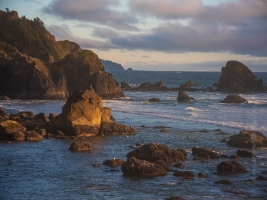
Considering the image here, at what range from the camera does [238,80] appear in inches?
5212

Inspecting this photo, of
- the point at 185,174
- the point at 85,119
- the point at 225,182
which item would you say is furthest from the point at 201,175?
the point at 85,119

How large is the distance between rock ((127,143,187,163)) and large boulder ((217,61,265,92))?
104748 millimetres

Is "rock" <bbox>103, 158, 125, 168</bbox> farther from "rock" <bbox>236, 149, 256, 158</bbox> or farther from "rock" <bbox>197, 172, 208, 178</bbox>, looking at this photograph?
"rock" <bbox>236, 149, 256, 158</bbox>

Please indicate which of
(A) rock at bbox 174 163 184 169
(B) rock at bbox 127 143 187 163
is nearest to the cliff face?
(B) rock at bbox 127 143 187 163

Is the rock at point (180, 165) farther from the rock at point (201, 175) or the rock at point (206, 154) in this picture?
the rock at point (206, 154)

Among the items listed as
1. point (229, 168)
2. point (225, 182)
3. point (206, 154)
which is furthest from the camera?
point (206, 154)

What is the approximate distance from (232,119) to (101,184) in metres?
35.7

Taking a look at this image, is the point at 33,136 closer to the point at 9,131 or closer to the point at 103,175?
the point at 9,131

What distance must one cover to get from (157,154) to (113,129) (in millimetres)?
13615

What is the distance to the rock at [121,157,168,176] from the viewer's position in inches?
963

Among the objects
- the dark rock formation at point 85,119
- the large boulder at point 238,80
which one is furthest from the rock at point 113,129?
the large boulder at point 238,80

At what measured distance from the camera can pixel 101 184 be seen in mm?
22578

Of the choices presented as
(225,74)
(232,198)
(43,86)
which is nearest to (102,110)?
(232,198)

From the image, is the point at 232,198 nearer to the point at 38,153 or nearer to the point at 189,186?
the point at 189,186
